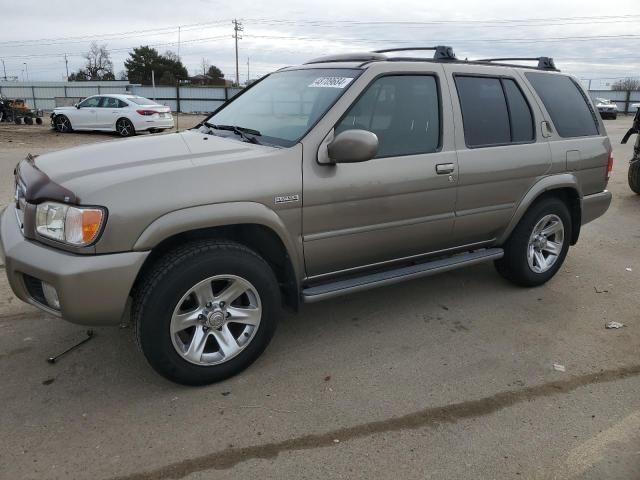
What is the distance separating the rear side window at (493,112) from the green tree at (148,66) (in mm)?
69120

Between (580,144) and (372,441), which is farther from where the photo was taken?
(580,144)

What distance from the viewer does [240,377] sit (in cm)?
328

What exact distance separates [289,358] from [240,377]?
39 cm

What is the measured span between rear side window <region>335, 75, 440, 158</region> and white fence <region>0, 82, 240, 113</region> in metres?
30.6

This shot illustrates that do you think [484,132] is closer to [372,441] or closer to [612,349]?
[612,349]

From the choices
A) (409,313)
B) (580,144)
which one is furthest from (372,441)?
(580,144)

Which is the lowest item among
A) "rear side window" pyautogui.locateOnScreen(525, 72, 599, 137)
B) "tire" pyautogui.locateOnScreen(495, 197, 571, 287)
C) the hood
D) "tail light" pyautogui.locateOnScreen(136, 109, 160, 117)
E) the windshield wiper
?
"tire" pyautogui.locateOnScreen(495, 197, 571, 287)

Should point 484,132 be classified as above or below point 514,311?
above

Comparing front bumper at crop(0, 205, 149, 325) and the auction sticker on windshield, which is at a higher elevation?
the auction sticker on windshield

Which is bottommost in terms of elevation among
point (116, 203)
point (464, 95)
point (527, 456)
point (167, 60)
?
point (527, 456)

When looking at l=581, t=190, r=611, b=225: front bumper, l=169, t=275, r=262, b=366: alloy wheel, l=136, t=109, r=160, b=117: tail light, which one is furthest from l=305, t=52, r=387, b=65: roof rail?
l=136, t=109, r=160, b=117: tail light

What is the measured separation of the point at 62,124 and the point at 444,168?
62.7 feet

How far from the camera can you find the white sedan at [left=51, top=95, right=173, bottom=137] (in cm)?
1775

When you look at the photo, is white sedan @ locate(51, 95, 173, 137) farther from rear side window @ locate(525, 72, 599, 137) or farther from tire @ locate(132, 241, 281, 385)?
tire @ locate(132, 241, 281, 385)
